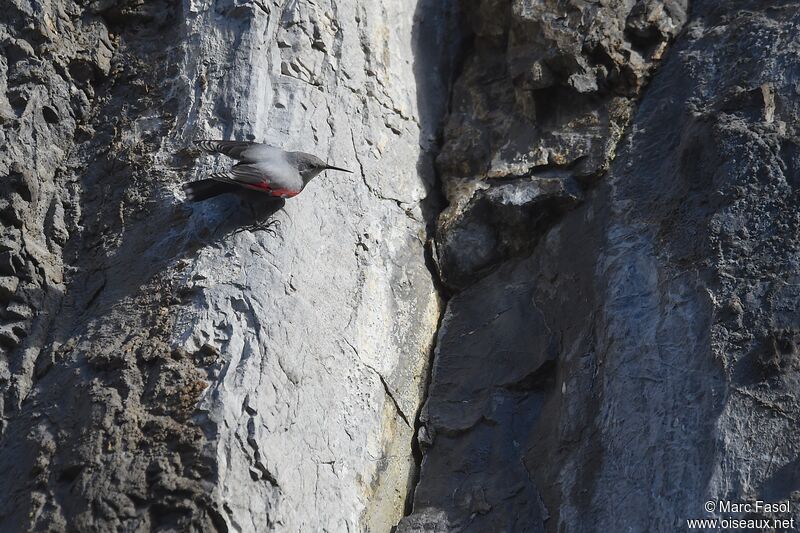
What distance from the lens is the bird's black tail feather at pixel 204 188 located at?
402cm

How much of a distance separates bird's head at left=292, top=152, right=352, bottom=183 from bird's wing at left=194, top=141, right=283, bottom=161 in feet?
0.31

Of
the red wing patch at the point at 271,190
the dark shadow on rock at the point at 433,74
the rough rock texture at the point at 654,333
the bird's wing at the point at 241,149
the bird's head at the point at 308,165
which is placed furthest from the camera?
the dark shadow on rock at the point at 433,74

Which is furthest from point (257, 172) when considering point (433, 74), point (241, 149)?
point (433, 74)

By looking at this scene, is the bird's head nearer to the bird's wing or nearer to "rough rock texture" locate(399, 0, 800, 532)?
the bird's wing

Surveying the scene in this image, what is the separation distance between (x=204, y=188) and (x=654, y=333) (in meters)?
2.01

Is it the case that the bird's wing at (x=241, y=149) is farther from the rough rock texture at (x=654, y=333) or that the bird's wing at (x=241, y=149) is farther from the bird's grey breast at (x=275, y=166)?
the rough rock texture at (x=654, y=333)

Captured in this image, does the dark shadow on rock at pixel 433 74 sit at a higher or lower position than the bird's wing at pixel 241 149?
higher

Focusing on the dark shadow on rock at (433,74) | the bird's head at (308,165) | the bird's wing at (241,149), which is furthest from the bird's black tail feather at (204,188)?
the dark shadow on rock at (433,74)

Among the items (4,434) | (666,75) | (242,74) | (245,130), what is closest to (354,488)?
(4,434)

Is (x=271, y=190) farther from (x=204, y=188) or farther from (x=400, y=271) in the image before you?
(x=400, y=271)

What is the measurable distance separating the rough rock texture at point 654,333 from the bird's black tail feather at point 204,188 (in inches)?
46.3

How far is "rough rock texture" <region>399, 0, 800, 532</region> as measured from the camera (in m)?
3.32

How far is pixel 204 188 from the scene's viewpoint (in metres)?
4.03

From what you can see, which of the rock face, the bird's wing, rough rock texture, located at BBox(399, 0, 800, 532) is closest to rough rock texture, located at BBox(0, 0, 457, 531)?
the rock face
